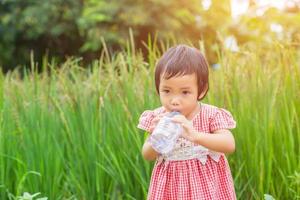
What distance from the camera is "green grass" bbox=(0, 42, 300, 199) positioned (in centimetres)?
384

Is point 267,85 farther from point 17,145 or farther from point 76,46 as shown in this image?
point 76,46

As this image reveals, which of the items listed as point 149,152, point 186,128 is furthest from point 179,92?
point 149,152

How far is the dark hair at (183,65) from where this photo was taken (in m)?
2.87

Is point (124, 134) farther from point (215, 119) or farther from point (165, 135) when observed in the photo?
point (165, 135)

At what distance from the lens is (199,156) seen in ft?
9.84

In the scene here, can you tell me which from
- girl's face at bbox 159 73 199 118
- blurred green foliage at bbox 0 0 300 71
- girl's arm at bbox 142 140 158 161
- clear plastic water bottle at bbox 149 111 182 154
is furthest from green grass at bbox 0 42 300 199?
blurred green foliage at bbox 0 0 300 71

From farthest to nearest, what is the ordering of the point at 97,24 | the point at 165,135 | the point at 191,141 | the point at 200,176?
the point at 97,24 → the point at 200,176 → the point at 191,141 → the point at 165,135

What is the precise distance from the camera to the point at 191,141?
284 cm

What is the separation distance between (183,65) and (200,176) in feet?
1.48

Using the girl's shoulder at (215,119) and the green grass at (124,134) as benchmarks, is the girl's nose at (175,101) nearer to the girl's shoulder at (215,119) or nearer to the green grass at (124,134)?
the girl's shoulder at (215,119)

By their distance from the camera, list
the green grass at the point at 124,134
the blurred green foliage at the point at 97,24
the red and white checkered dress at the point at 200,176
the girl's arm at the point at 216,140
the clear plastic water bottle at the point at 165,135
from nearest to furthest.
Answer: the clear plastic water bottle at the point at 165,135
the girl's arm at the point at 216,140
the red and white checkered dress at the point at 200,176
the green grass at the point at 124,134
the blurred green foliage at the point at 97,24

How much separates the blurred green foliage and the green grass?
738 cm

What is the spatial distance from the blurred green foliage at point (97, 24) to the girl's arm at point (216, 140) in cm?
876

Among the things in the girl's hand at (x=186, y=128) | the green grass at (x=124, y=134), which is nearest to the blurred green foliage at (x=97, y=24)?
the green grass at (x=124, y=134)
